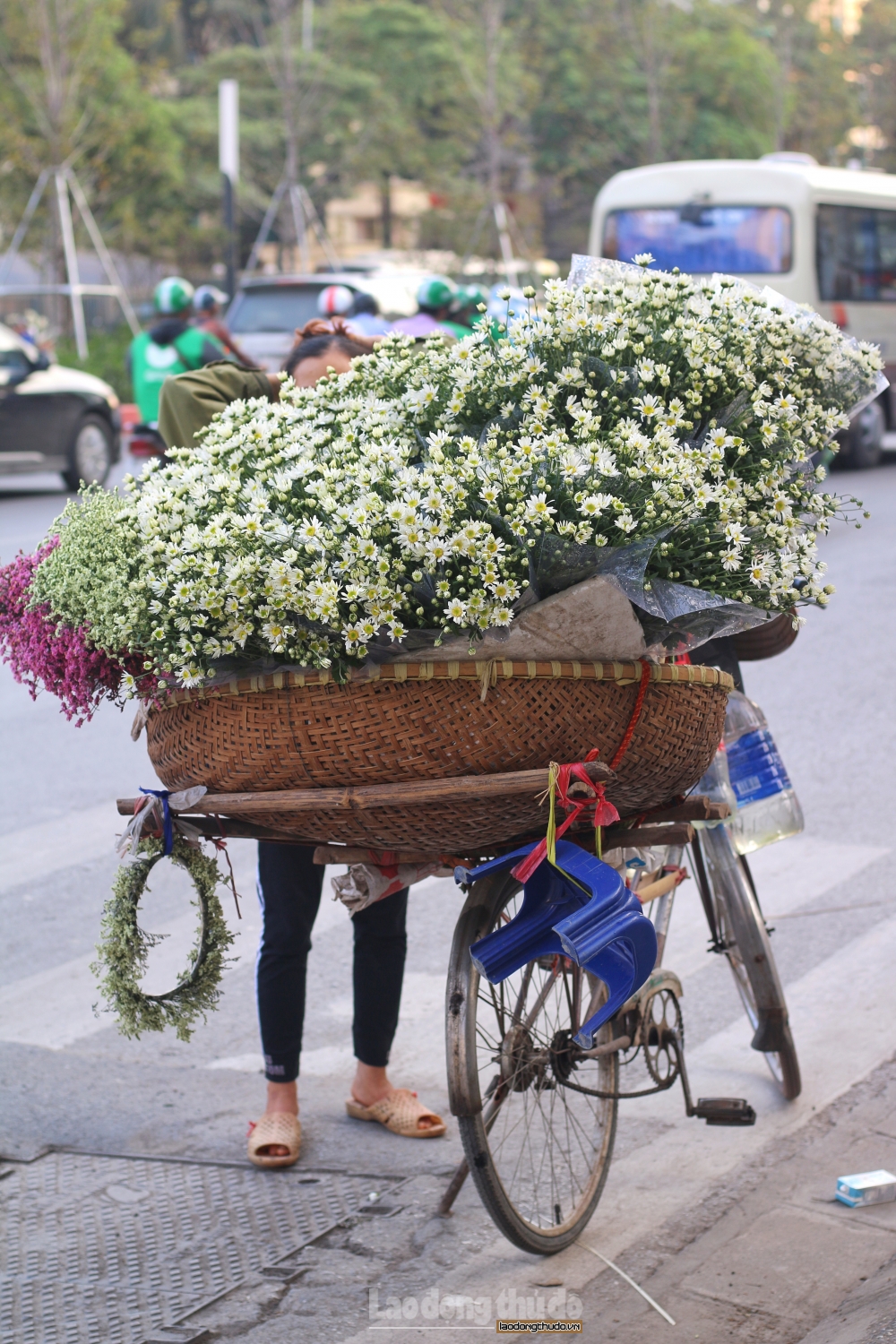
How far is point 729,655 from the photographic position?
12.3ft

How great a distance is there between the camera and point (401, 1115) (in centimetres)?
370

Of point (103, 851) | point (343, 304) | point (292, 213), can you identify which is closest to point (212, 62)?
point (292, 213)

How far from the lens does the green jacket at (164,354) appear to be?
32.7 ft

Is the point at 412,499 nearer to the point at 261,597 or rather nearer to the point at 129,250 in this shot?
the point at 261,597

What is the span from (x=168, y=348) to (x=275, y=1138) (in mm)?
7504

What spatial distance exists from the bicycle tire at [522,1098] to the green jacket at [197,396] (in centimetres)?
148

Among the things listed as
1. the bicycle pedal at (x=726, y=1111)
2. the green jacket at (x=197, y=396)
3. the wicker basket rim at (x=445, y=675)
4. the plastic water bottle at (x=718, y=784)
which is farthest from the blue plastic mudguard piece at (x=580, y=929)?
the green jacket at (x=197, y=396)

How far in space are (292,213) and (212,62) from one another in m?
5.99

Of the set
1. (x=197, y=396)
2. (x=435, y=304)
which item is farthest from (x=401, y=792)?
(x=435, y=304)

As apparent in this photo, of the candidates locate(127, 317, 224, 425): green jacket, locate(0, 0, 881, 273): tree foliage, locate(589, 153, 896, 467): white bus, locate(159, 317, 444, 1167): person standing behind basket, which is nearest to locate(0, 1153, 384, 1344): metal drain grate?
locate(159, 317, 444, 1167): person standing behind basket

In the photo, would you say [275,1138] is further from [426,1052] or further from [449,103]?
[449,103]

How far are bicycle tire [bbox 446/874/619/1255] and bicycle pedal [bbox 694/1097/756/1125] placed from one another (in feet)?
0.86

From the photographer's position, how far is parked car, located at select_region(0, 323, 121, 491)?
14.7 m

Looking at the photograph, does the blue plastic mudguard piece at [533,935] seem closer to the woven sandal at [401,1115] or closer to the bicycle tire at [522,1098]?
the bicycle tire at [522,1098]
